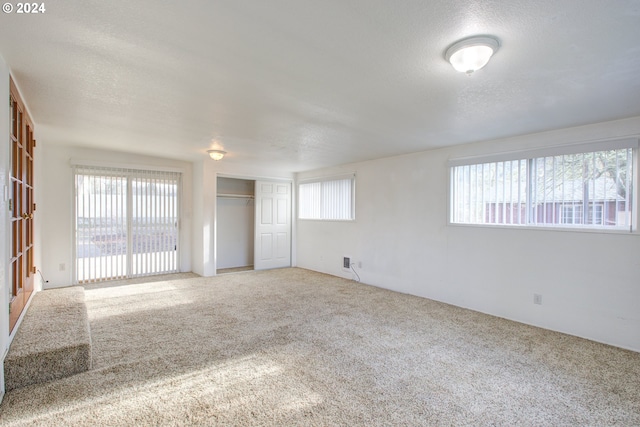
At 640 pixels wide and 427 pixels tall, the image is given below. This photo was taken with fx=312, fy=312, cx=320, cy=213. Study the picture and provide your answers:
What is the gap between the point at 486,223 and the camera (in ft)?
13.9

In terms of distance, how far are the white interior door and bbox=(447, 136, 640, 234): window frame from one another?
4007 mm

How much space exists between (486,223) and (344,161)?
2.76m

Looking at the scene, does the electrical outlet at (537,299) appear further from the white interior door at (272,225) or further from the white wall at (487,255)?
the white interior door at (272,225)

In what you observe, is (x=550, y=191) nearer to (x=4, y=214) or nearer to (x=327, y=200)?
(x=327, y=200)

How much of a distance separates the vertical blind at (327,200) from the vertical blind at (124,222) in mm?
2761

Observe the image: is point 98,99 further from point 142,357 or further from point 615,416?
point 615,416

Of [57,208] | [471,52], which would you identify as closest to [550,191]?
[471,52]

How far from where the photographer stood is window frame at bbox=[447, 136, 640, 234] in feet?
10.2

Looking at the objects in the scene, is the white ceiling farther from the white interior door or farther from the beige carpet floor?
the white interior door

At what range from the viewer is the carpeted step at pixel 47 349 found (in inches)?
88.1

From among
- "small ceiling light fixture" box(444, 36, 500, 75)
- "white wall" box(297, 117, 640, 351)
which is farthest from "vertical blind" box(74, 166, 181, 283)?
"small ceiling light fixture" box(444, 36, 500, 75)

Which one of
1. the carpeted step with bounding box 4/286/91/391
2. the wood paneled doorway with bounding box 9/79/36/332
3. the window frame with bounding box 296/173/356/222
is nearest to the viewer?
the carpeted step with bounding box 4/286/91/391

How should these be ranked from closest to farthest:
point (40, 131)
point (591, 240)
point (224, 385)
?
point (224, 385) < point (591, 240) < point (40, 131)

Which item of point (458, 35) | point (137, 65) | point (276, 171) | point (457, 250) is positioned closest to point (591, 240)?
point (457, 250)
